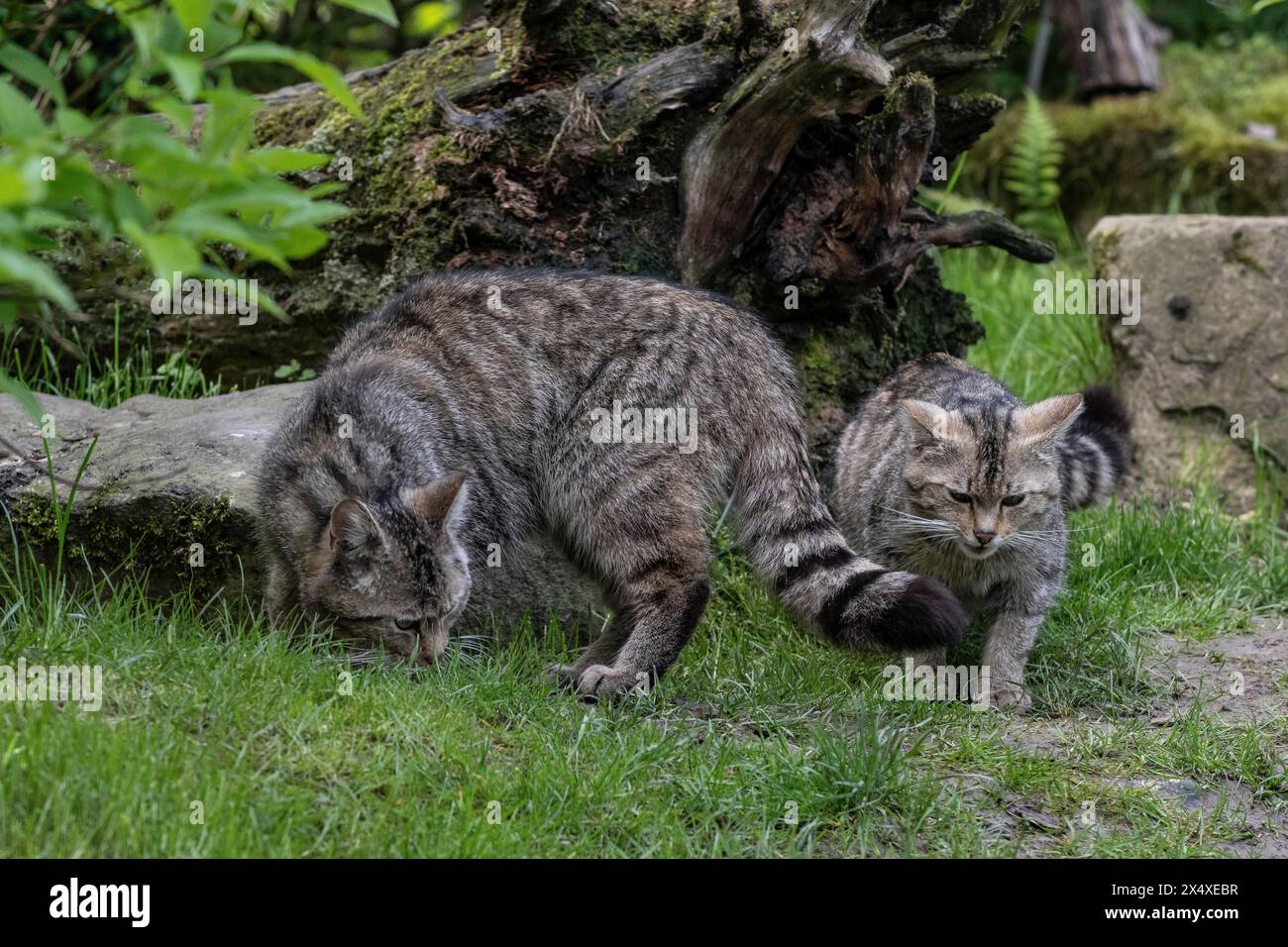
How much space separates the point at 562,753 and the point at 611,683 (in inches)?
29.5

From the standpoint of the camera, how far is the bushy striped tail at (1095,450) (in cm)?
597

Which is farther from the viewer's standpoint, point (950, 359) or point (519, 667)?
point (950, 359)

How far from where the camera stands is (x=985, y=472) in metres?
5.37

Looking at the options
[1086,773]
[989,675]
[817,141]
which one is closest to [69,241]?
[817,141]

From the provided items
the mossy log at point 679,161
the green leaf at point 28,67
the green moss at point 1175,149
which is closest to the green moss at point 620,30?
the mossy log at point 679,161

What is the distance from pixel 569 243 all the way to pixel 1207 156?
275 inches

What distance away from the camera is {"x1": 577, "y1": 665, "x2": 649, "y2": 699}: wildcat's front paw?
16.3 feet

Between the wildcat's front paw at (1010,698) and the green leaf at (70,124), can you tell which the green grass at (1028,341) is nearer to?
the wildcat's front paw at (1010,698)

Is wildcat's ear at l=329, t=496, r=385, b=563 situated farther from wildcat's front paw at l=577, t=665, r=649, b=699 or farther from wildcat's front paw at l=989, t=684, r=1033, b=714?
wildcat's front paw at l=989, t=684, r=1033, b=714

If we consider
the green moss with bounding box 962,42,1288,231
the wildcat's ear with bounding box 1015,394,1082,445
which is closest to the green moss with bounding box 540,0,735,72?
the wildcat's ear with bounding box 1015,394,1082,445

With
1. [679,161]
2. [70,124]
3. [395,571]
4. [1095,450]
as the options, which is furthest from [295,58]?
[1095,450]

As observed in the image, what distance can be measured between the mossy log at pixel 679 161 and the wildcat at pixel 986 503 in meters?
0.86

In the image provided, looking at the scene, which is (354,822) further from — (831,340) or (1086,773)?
(831,340)
